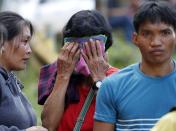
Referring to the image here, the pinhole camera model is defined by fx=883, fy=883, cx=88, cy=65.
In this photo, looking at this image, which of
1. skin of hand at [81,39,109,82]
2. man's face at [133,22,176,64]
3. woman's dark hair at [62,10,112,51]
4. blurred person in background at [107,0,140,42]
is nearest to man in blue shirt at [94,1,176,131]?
man's face at [133,22,176,64]

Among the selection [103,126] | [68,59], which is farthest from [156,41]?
[68,59]

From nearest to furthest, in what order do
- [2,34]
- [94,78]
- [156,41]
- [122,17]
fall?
[156,41] → [2,34] → [94,78] → [122,17]

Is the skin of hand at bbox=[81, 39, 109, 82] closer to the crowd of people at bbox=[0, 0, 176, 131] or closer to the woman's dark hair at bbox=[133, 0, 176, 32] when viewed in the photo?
the crowd of people at bbox=[0, 0, 176, 131]

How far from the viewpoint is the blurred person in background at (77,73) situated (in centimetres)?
538

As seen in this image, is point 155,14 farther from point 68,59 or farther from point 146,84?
point 68,59

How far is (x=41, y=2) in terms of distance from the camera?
688 inches

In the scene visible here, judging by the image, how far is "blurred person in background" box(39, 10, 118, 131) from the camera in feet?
17.6

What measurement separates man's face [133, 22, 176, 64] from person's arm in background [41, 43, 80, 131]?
0.65 metres

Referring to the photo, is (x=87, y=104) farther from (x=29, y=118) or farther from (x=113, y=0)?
(x=113, y=0)

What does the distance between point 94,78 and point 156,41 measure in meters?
0.68

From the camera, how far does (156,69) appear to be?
16.0 feet

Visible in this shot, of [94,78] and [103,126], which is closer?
[103,126]

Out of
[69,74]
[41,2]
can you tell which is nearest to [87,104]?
[69,74]

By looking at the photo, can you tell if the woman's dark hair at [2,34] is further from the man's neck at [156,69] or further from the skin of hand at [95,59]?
the man's neck at [156,69]
